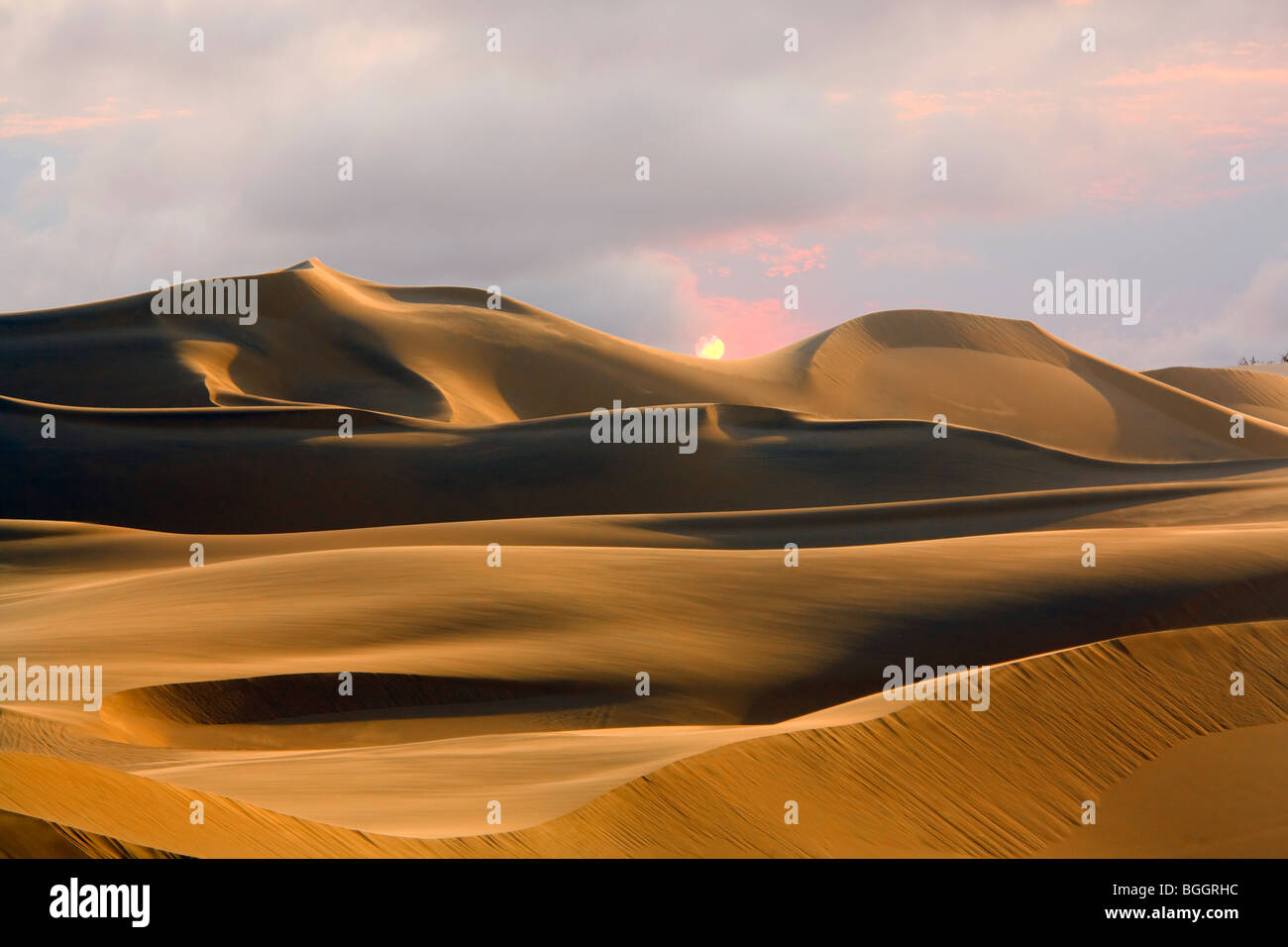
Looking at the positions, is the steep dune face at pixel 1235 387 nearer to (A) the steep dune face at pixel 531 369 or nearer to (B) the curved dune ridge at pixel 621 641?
(A) the steep dune face at pixel 531 369

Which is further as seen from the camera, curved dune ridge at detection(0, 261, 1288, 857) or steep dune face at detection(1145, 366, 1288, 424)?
steep dune face at detection(1145, 366, 1288, 424)

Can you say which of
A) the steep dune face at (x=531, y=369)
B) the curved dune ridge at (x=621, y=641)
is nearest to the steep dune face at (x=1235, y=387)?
the steep dune face at (x=531, y=369)

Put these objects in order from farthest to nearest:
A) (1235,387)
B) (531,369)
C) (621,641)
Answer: (1235,387), (531,369), (621,641)

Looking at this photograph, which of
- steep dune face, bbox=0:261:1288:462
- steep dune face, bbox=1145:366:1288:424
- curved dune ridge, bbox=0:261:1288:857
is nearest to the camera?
curved dune ridge, bbox=0:261:1288:857

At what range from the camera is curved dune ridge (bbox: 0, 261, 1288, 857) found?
6074 mm

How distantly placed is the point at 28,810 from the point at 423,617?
753cm

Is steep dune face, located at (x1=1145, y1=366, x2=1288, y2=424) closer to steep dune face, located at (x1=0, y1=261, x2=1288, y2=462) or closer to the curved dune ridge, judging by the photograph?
steep dune face, located at (x1=0, y1=261, x2=1288, y2=462)

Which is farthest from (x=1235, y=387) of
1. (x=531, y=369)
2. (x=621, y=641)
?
(x=621, y=641)

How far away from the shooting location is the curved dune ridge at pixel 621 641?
6.07m

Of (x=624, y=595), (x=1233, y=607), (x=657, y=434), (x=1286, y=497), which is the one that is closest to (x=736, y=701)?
(x=624, y=595)

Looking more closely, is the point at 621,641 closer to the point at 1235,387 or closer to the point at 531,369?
the point at 531,369

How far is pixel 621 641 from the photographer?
11.0 m

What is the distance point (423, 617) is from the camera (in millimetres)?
11492

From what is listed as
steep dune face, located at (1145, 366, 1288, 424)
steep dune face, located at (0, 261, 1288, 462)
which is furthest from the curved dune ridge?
steep dune face, located at (1145, 366, 1288, 424)
